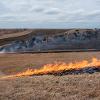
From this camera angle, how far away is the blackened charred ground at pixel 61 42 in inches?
2843

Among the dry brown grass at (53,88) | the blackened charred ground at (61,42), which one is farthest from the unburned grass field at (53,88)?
the blackened charred ground at (61,42)

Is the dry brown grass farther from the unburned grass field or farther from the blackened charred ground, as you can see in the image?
the blackened charred ground

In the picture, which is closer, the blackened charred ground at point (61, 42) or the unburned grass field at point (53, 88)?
the unburned grass field at point (53, 88)

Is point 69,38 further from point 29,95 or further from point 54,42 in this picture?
point 29,95

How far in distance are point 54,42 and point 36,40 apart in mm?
4954

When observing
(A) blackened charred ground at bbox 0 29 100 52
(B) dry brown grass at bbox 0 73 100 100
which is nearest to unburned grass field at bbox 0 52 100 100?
(B) dry brown grass at bbox 0 73 100 100

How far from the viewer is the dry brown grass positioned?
15.0 metres

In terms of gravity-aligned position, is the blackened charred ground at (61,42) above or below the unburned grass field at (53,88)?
below

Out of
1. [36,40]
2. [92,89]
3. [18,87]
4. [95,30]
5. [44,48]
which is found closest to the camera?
[92,89]

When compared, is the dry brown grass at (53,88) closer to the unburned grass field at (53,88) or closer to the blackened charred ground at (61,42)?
the unburned grass field at (53,88)

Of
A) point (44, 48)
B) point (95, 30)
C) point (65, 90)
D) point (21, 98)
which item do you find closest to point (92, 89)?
point (65, 90)

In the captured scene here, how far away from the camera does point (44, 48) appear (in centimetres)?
7262

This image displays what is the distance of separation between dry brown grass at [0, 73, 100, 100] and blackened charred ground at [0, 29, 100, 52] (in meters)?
50.8

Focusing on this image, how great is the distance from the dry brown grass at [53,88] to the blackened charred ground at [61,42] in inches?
1998
